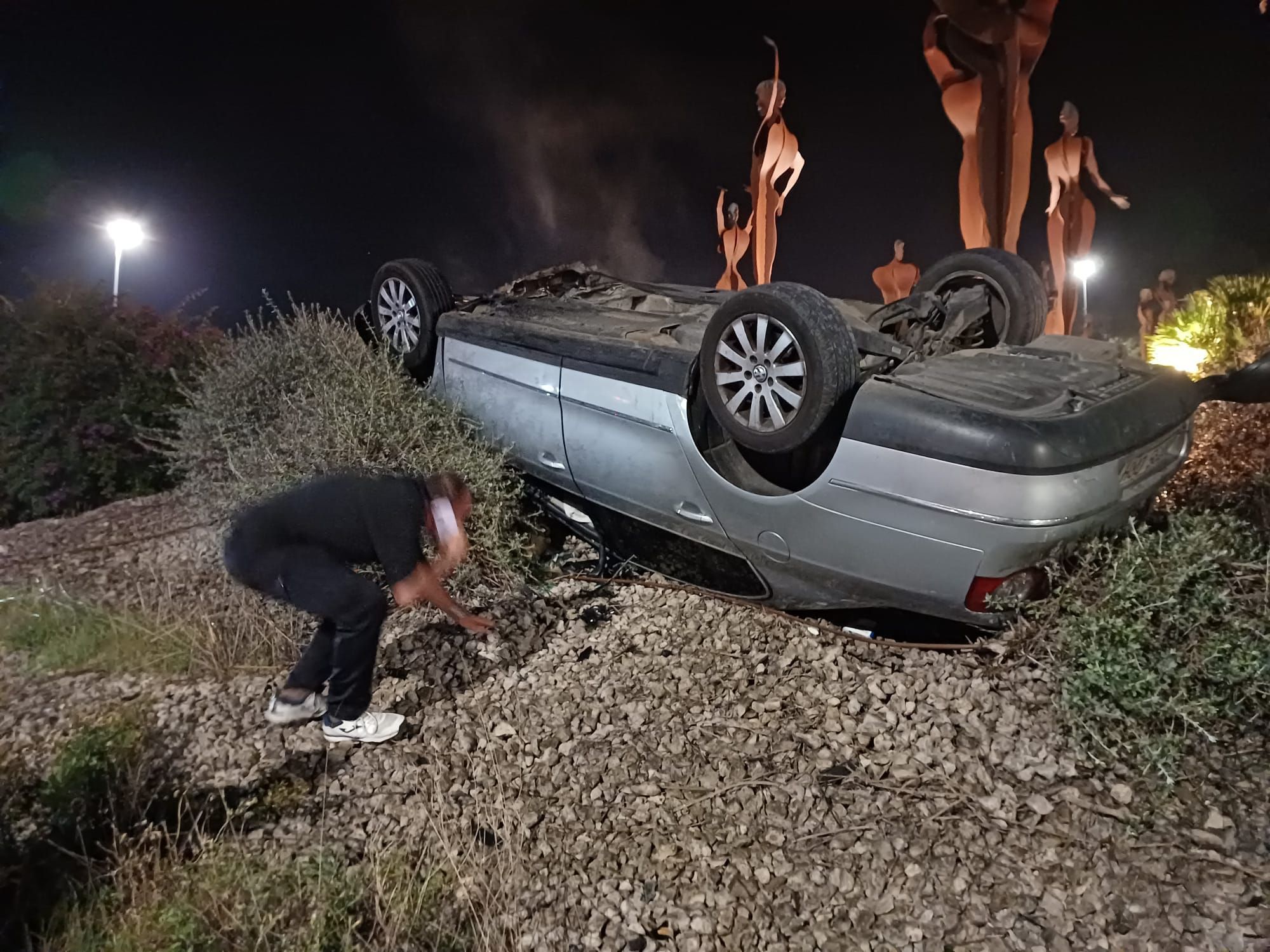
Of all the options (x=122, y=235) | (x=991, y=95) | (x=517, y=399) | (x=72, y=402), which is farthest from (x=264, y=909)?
(x=991, y=95)

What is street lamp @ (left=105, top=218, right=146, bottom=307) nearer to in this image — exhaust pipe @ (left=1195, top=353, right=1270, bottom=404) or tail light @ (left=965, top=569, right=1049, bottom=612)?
tail light @ (left=965, top=569, right=1049, bottom=612)

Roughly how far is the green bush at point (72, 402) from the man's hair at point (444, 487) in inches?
158

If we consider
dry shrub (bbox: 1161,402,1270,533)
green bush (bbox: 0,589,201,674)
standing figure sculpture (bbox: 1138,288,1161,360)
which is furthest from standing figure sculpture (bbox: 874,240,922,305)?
green bush (bbox: 0,589,201,674)

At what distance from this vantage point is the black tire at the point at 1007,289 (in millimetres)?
3658

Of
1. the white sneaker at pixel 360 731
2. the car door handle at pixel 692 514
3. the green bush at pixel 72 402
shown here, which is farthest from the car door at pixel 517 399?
the green bush at pixel 72 402

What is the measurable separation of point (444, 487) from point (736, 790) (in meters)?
1.40

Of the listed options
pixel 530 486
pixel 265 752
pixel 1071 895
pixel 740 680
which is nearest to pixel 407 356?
pixel 530 486

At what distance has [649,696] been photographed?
2.94 m

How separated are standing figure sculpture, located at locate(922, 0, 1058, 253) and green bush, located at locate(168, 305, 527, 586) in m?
5.55

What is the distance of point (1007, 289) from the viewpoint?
368cm

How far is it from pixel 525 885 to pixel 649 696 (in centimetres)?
94

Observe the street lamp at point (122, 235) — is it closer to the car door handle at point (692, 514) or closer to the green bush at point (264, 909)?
the car door handle at point (692, 514)

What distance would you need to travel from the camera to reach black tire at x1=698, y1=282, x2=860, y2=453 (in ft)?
8.77

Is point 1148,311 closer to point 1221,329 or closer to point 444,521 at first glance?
point 1221,329
